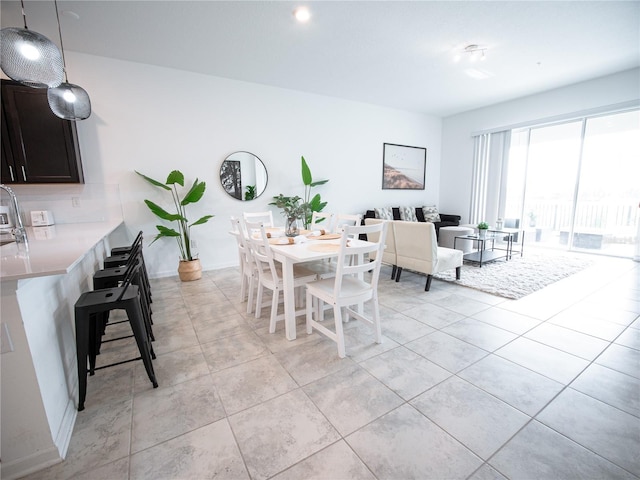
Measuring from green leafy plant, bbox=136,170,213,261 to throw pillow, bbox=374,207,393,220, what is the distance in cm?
307

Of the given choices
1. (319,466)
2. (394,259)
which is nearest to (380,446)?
(319,466)

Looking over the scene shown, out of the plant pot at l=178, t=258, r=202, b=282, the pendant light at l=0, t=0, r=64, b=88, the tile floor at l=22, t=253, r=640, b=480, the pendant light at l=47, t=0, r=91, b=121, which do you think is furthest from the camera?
the plant pot at l=178, t=258, r=202, b=282

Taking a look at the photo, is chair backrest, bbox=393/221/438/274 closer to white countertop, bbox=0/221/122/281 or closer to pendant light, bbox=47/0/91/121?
white countertop, bbox=0/221/122/281

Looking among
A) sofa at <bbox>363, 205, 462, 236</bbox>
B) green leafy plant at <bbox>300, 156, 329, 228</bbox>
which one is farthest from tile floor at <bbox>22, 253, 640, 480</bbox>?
sofa at <bbox>363, 205, 462, 236</bbox>

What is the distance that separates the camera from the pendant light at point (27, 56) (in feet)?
4.86

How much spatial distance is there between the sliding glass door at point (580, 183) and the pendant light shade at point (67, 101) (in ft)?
22.1

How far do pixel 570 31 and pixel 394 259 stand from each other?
3125 millimetres

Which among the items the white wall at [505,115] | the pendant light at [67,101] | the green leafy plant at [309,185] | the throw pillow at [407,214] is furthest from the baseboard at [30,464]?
the white wall at [505,115]

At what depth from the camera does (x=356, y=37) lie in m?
3.01

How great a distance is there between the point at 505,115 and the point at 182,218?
20.2ft

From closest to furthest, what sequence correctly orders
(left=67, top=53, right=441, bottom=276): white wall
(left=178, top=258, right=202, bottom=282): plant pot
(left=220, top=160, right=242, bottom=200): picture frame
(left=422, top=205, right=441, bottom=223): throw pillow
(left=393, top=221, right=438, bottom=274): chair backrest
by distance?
(left=393, top=221, right=438, bottom=274): chair backrest
(left=67, top=53, right=441, bottom=276): white wall
(left=178, top=258, right=202, bottom=282): plant pot
(left=220, top=160, right=242, bottom=200): picture frame
(left=422, top=205, right=441, bottom=223): throw pillow

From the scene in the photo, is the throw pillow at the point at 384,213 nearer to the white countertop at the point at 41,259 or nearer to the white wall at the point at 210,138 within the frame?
the white wall at the point at 210,138

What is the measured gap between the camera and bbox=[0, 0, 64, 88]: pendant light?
1.48 meters

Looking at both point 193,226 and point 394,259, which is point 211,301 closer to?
Result: point 193,226
